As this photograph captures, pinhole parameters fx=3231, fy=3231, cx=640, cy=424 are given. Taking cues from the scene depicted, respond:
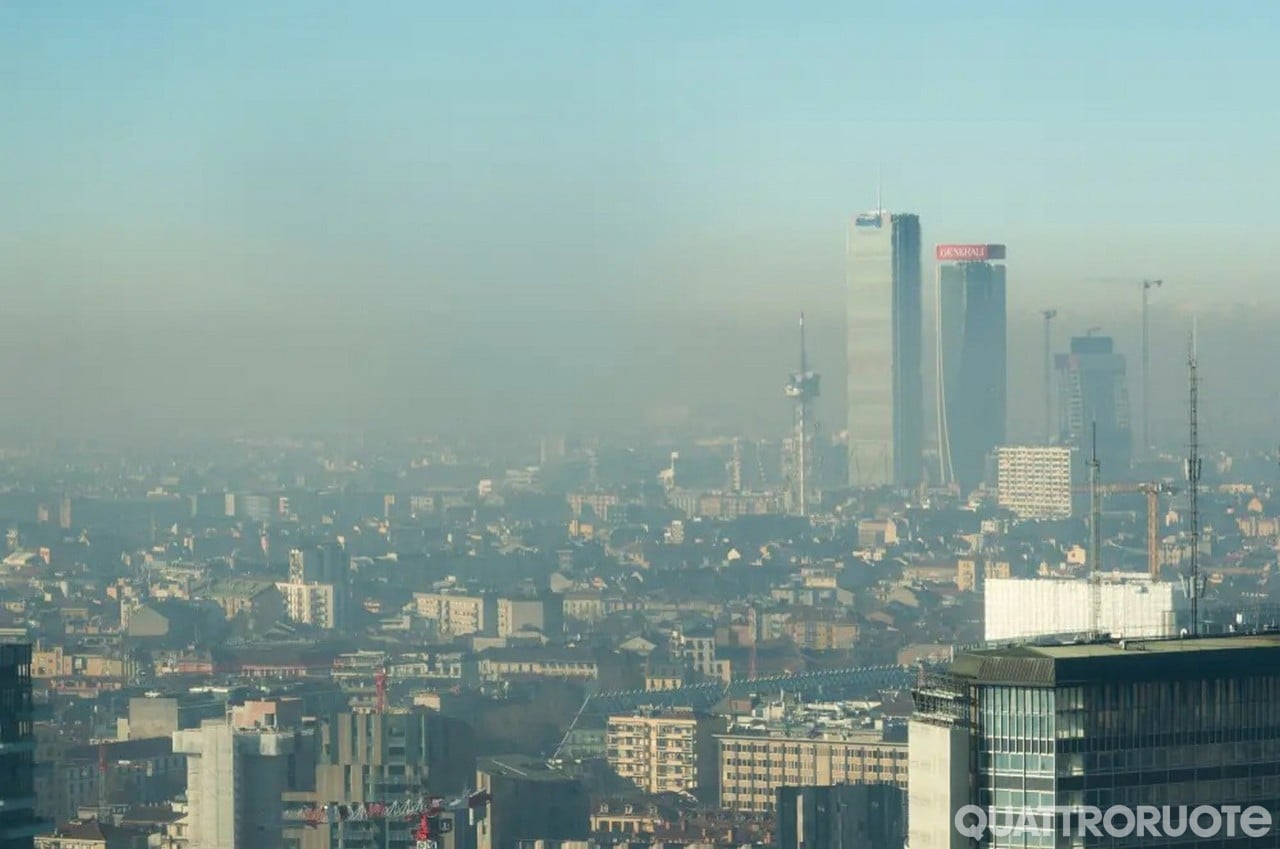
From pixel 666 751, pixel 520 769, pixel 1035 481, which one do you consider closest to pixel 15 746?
pixel 520 769

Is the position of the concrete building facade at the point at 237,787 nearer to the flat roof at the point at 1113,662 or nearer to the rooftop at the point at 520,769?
the rooftop at the point at 520,769

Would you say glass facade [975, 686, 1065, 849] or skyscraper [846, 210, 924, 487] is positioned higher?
skyscraper [846, 210, 924, 487]

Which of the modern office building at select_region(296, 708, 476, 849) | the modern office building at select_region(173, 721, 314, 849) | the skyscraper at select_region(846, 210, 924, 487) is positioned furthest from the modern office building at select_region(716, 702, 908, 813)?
the skyscraper at select_region(846, 210, 924, 487)

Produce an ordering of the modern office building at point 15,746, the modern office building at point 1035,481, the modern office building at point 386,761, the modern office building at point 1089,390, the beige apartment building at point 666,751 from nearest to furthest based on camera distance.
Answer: the modern office building at point 15,746, the modern office building at point 386,761, the beige apartment building at point 666,751, the modern office building at point 1035,481, the modern office building at point 1089,390

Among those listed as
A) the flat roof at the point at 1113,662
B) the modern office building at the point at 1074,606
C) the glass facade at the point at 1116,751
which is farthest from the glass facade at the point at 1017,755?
the modern office building at the point at 1074,606

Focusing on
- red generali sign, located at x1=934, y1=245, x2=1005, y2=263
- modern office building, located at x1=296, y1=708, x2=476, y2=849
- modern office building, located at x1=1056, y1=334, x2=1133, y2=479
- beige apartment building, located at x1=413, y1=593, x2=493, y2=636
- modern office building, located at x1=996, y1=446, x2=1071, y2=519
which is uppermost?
red generali sign, located at x1=934, y1=245, x2=1005, y2=263

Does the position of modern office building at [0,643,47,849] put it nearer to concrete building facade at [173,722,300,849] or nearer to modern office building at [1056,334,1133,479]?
concrete building facade at [173,722,300,849]

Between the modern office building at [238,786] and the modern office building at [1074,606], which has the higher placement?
the modern office building at [1074,606]
